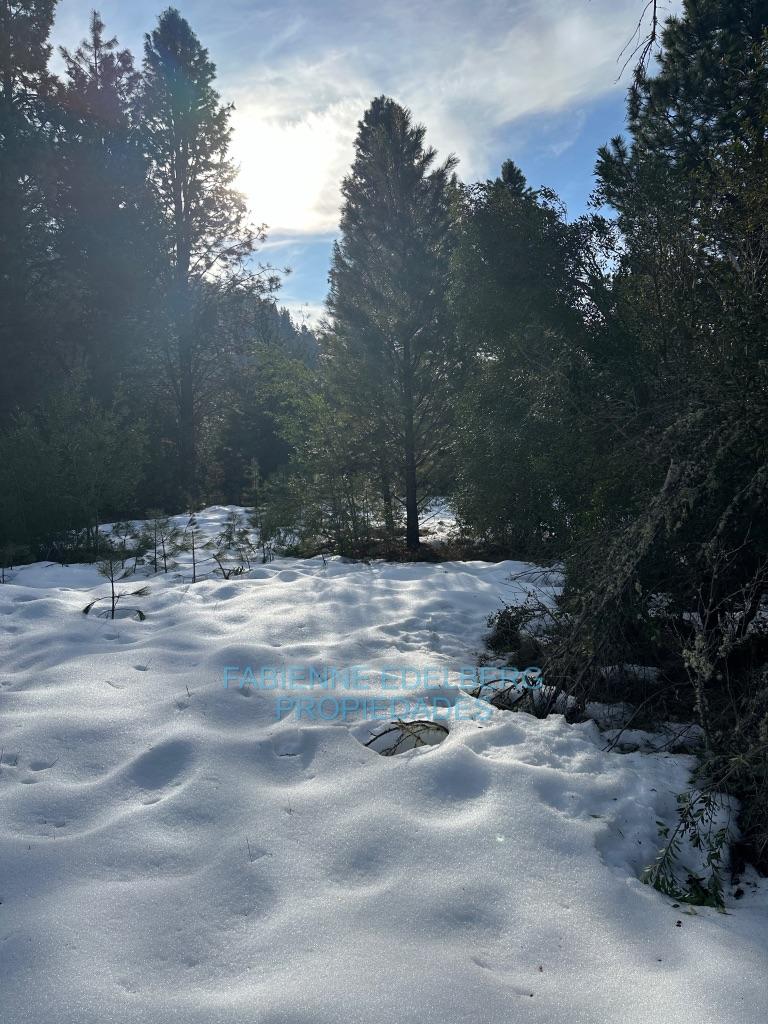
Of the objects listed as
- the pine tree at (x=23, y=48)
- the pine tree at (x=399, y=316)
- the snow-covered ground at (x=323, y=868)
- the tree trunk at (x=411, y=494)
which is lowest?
the snow-covered ground at (x=323, y=868)

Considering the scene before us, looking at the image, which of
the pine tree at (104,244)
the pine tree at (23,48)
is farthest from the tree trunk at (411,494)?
the pine tree at (23,48)

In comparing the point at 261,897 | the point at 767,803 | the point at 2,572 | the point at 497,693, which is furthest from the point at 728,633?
the point at 2,572

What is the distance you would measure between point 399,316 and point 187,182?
1138 cm

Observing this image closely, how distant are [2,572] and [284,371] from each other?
211 inches

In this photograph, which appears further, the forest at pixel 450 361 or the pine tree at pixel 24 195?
the pine tree at pixel 24 195

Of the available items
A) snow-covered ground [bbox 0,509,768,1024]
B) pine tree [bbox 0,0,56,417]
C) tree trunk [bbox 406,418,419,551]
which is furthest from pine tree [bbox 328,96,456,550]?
pine tree [bbox 0,0,56,417]

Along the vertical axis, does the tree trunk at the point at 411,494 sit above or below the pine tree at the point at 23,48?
below

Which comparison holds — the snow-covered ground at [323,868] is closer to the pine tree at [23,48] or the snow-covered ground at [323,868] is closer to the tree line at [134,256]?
the tree line at [134,256]

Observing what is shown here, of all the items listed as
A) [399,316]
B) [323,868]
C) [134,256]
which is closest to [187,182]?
[134,256]

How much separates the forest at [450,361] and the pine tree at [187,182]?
7cm

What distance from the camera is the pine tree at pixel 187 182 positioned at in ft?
55.7

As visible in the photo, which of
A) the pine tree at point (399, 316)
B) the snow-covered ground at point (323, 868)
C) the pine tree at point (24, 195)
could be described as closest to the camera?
the snow-covered ground at point (323, 868)

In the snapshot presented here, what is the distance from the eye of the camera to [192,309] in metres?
17.4

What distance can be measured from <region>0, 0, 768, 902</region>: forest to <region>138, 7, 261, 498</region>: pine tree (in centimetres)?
7
